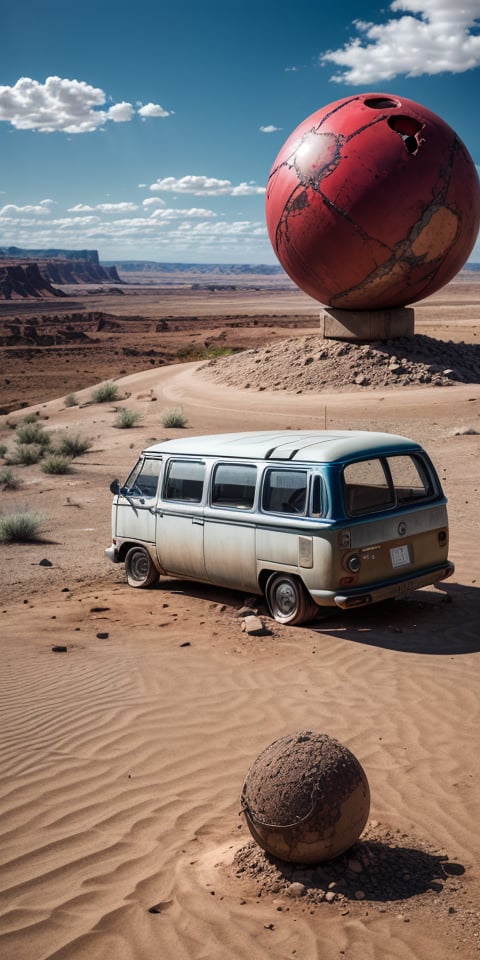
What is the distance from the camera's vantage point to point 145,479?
10.1m

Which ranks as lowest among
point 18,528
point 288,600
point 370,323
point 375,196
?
point 18,528

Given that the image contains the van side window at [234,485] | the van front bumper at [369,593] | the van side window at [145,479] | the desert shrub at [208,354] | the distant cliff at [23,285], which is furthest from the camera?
the distant cliff at [23,285]

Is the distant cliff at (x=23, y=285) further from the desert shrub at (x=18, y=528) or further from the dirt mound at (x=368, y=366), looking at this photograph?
the desert shrub at (x=18, y=528)

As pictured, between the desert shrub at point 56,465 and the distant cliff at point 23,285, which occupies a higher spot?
the distant cliff at point 23,285

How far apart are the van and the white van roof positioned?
0.5 inches

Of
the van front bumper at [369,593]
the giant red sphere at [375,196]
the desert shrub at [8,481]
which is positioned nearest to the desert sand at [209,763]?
the van front bumper at [369,593]

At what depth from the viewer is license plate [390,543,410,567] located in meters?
8.23

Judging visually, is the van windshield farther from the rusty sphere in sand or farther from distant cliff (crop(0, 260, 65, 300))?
distant cliff (crop(0, 260, 65, 300))

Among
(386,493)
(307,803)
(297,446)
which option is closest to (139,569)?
(297,446)

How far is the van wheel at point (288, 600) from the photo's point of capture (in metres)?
8.25

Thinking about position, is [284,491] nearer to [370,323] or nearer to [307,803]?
[307,803]

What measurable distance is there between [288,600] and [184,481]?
1.84 metres

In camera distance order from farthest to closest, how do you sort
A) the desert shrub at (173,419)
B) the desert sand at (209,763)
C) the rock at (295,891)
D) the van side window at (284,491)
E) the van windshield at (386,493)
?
1. the desert shrub at (173,419)
2. the van windshield at (386,493)
3. the van side window at (284,491)
4. the rock at (295,891)
5. the desert sand at (209,763)

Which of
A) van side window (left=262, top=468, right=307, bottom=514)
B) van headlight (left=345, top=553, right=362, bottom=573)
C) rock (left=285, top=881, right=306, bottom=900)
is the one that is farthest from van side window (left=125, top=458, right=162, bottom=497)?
rock (left=285, top=881, right=306, bottom=900)
